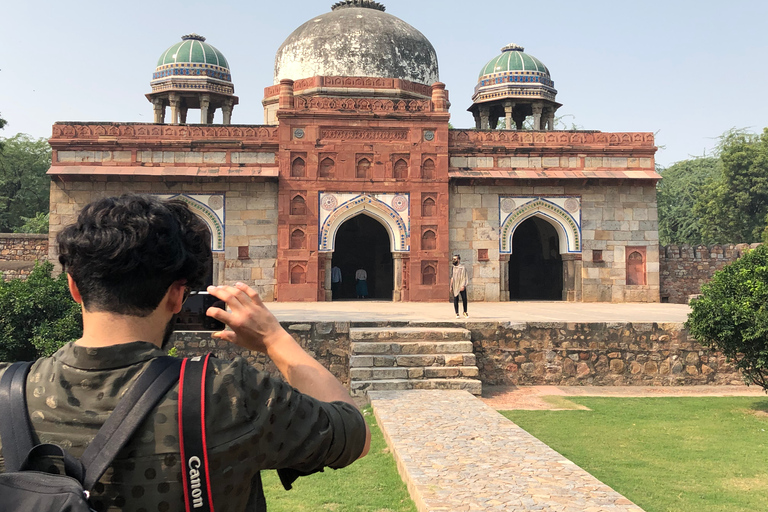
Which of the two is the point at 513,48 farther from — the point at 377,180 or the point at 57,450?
the point at 57,450

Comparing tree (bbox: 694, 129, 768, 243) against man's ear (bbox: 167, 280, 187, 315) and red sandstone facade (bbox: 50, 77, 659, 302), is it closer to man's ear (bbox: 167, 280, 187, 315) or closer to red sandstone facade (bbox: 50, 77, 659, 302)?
red sandstone facade (bbox: 50, 77, 659, 302)

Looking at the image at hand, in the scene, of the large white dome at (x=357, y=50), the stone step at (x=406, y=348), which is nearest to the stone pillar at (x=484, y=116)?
the large white dome at (x=357, y=50)

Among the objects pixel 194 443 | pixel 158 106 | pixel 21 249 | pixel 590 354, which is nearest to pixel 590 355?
pixel 590 354

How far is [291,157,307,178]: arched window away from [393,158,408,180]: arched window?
2.24 meters

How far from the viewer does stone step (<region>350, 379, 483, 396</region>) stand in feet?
27.3

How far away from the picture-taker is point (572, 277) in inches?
650

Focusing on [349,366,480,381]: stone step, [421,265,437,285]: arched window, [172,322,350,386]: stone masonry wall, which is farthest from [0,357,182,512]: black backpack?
[421,265,437,285]: arched window

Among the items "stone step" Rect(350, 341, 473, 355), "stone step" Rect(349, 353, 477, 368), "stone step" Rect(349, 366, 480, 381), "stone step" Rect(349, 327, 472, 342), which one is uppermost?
"stone step" Rect(349, 327, 472, 342)

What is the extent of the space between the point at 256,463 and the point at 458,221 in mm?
15172

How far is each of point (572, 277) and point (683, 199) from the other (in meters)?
23.7

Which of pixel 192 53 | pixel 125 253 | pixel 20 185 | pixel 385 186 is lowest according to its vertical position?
pixel 125 253

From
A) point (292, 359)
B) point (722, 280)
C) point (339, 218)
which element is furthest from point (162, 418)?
point (339, 218)

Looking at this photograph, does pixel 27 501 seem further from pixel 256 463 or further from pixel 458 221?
pixel 458 221

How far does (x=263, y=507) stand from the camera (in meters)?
1.59
